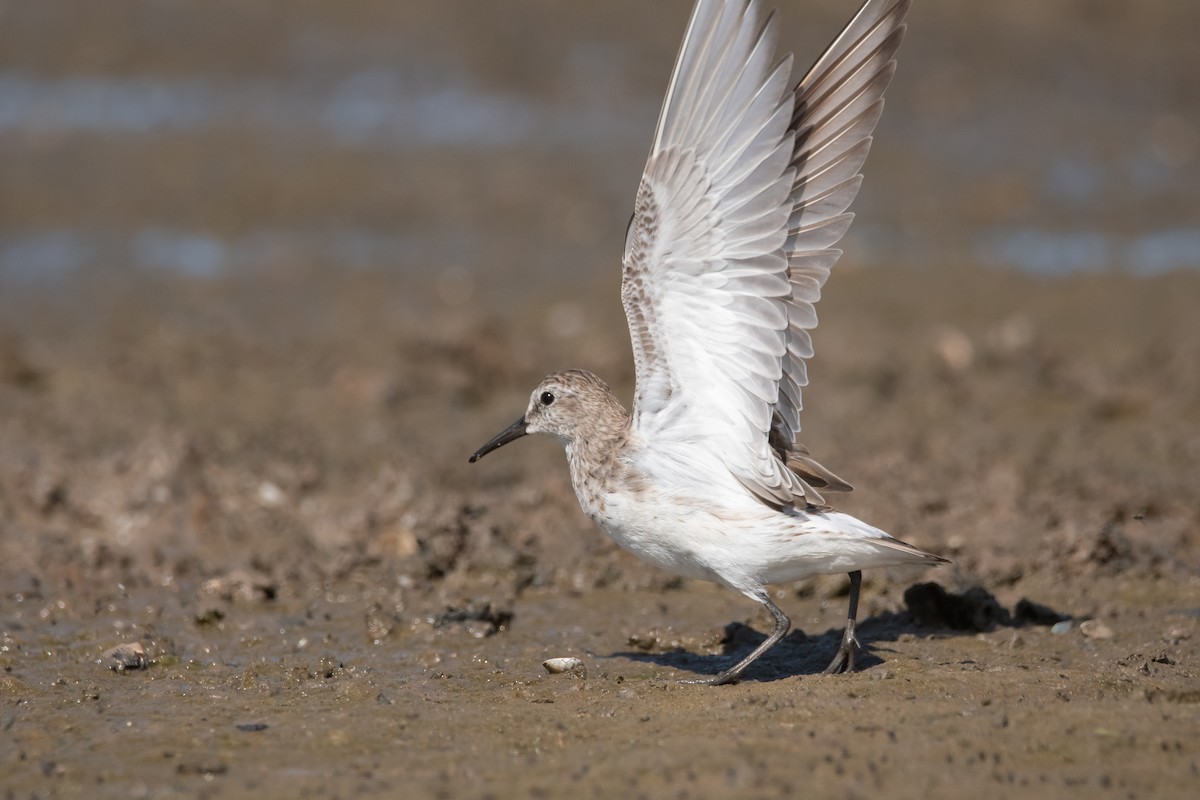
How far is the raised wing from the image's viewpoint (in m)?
5.27

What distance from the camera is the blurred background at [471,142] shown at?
12453 mm

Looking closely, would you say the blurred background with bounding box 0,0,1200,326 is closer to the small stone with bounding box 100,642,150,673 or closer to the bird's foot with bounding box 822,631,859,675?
the small stone with bounding box 100,642,150,673

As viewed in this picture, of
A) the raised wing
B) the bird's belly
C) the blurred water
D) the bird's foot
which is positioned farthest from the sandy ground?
the blurred water

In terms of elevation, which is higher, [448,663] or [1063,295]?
[1063,295]

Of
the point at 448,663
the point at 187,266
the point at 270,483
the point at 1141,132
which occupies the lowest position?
the point at 448,663

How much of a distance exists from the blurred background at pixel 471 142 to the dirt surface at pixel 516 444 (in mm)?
51

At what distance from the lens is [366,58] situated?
624 inches

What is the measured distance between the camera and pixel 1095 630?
623cm

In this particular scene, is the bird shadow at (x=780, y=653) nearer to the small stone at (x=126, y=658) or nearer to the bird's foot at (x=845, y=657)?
the bird's foot at (x=845, y=657)

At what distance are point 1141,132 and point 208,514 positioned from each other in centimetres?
1104

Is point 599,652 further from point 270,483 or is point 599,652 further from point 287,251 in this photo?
point 287,251

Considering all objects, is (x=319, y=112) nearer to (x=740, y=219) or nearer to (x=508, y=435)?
(x=508, y=435)

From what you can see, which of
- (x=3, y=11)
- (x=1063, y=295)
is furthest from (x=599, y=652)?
(x=3, y=11)

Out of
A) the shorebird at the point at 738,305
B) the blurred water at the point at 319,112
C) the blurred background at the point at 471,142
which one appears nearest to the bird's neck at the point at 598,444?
the shorebird at the point at 738,305
